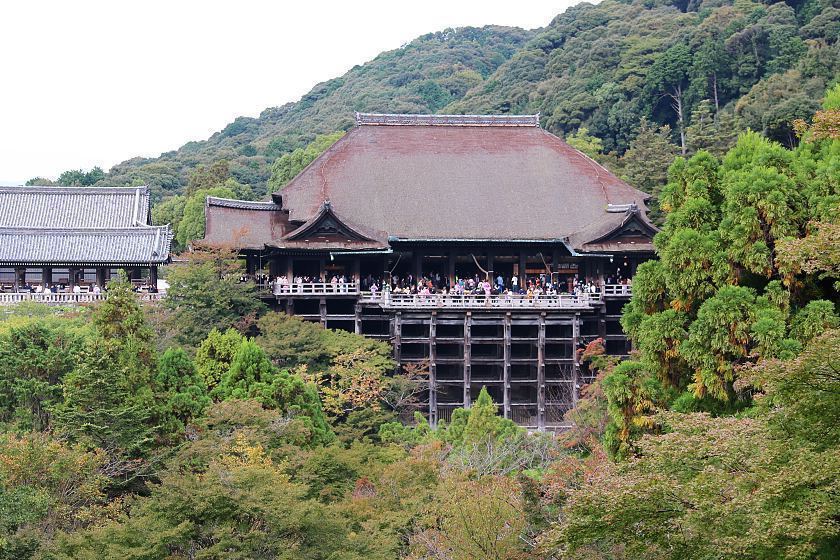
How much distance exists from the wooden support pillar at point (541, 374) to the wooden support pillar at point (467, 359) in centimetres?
238

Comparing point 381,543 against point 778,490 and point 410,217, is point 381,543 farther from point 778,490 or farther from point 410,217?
point 410,217

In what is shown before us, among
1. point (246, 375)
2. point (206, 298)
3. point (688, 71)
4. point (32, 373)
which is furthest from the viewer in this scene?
point (688, 71)

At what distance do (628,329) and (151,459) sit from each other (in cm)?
1013

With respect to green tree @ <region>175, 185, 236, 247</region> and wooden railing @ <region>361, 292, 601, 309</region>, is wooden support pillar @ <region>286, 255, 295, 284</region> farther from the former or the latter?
green tree @ <region>175, 185, 236, 247</region>

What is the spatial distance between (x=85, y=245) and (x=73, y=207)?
470 cm

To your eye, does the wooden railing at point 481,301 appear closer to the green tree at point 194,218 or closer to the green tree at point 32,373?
the green tree at point 32,373

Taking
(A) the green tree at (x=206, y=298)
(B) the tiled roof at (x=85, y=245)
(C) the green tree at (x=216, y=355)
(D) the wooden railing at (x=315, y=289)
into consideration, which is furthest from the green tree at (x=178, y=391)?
(B) the tiled roof at (x=85, y=245)

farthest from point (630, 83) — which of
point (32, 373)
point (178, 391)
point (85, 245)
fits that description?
point (32, 373)

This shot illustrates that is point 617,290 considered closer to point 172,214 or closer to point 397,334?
point 397,334

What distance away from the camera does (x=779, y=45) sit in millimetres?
66062

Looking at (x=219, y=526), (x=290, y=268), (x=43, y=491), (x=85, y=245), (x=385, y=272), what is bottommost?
(x=219, y=526)

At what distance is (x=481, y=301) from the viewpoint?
37.3m

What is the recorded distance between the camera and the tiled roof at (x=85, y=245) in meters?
40.0

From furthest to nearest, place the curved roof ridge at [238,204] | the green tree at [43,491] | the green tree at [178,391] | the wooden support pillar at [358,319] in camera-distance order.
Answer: the curved roof ridge at [238,204], the wooden support pillar at [358,319], the green tree at [178,391], the green tree at [43,491]
